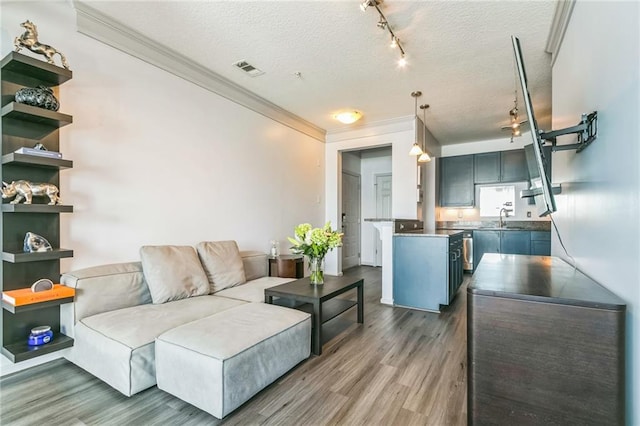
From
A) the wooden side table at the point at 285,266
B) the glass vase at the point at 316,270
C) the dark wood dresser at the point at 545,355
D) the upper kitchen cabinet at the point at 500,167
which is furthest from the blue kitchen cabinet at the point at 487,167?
the dark wood dresser at the point at 545,355

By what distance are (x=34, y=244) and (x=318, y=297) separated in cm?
201

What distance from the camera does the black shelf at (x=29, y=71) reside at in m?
1.92

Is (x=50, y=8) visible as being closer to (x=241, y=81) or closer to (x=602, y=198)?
(x=241, y=81)

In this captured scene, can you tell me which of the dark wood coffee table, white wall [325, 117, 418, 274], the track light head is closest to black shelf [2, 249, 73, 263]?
the dark wood coffee table

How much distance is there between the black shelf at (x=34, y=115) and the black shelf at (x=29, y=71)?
26 cm

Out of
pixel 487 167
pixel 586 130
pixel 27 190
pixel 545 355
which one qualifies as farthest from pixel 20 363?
pixel 487 167

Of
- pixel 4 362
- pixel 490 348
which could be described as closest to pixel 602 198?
pixel 490 348

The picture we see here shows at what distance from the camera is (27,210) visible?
75.7 inches

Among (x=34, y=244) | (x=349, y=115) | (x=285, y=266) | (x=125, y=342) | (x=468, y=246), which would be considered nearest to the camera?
(x=125, y=342)

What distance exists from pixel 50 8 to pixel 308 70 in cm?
217

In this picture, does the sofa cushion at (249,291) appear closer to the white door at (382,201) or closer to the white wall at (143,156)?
the white wall at (143,156)

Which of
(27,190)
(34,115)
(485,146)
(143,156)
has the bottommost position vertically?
(27,190)

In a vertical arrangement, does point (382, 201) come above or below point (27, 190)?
above

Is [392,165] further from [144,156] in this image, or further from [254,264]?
[144,156]
